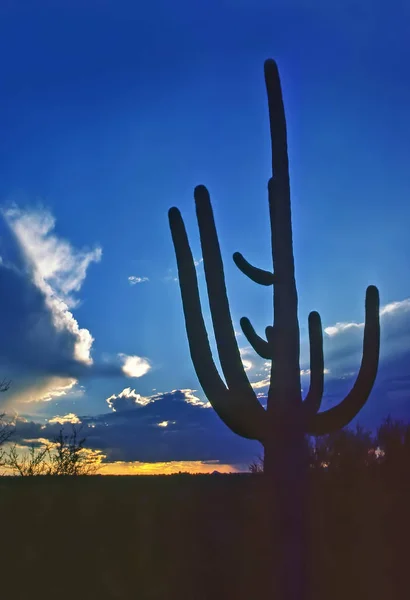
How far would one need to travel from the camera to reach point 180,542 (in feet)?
26.2

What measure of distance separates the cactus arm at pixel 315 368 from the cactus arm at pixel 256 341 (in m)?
0.59

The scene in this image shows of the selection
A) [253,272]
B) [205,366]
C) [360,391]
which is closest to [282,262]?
[253,272]

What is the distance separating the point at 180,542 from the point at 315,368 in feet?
9.54

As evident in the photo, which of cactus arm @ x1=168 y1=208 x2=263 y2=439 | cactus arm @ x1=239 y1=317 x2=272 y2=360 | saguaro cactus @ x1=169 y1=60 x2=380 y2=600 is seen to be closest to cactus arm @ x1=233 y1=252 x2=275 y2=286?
saguaro cactus @ x1=169 y1=60 x2=380 y2=600

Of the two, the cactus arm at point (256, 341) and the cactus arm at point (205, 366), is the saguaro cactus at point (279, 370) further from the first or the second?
the cactus arm at point (256, 341)

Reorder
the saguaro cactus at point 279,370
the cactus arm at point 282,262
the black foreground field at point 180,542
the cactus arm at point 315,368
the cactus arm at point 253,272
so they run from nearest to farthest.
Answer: the saguaro cactus at point 279,370
the cactus arm at point 282,262
the cactus arm at point 315,368
the cactus arm at point 253,272
the black foreground field at point 180,542

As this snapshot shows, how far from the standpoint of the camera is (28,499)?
28.3 ft

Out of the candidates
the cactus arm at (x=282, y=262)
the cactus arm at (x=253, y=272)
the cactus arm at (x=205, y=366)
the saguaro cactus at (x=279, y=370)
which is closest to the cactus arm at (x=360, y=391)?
the saguaro cactus at (x=279, y=370)

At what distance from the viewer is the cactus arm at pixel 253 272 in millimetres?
7246

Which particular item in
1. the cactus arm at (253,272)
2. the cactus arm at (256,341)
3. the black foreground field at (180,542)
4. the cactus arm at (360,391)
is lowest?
the black foreground field at (180,542)

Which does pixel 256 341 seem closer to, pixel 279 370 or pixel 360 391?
pixel 279 370

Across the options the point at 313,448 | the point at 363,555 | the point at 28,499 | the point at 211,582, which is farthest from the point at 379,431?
the point at 28,499

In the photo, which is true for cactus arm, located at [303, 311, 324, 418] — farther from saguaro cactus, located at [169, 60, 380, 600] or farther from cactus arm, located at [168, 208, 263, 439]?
cactus arm, located at [168, 208, 263, 439]

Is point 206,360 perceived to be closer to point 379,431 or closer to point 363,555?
point 363,555
